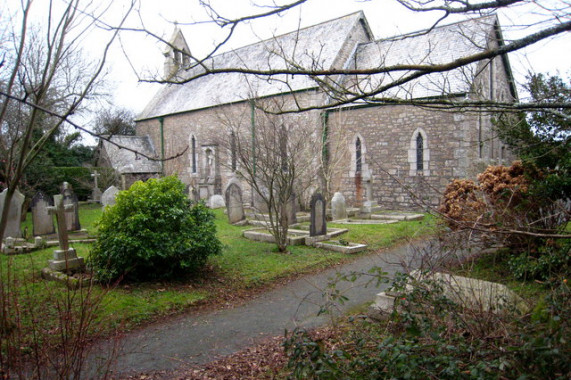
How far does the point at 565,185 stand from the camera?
5.83 metres

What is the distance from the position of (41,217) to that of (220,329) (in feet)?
25.2

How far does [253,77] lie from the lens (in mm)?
20703

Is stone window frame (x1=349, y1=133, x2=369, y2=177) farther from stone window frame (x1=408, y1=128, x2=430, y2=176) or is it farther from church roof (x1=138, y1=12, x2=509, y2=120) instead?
church roof (x1=138, y1=12, x2=509, y2=120)

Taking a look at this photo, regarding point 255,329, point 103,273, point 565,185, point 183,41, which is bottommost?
point 255,329

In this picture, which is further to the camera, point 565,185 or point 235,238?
point 235,238

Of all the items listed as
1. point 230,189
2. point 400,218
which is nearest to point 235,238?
point 230,189

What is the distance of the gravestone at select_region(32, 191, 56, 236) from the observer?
10.2 meters

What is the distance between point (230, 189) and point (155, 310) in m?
7.59

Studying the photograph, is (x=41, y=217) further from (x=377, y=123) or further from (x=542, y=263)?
(x=377, y=123)

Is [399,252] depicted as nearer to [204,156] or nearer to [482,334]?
[482,334]

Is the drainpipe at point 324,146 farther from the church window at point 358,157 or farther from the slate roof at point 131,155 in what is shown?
the slate roof at point 131,155

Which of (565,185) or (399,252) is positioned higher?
(565,185)

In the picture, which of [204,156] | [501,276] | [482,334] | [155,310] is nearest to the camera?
[482,334]

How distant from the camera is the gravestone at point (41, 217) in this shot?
1021 cm
